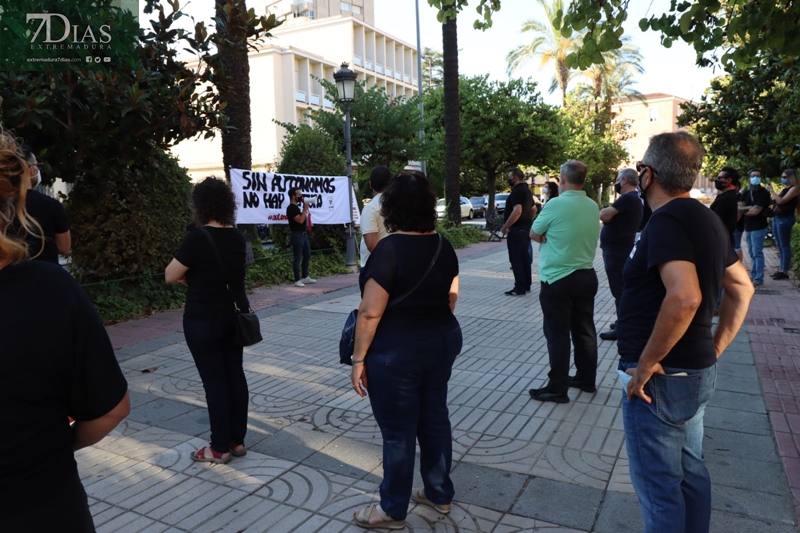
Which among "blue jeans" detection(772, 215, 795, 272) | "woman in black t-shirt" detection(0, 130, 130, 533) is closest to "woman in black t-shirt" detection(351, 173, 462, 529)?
"woman in black t-shirt" detection(0, 130, 130, 533)

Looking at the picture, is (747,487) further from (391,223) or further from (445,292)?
(391,223)

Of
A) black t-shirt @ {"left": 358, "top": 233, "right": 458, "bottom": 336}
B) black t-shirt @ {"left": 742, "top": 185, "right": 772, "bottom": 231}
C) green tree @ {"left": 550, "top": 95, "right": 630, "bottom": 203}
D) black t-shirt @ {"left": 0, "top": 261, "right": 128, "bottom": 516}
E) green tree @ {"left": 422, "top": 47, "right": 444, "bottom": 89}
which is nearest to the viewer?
black t-shirt @ {"left": 0, "top": 261, "right": 128, "bottom": 516}

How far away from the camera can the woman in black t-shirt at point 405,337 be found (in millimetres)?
2725

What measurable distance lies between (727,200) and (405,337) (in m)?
5.96

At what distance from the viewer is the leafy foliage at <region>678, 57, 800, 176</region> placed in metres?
9.25

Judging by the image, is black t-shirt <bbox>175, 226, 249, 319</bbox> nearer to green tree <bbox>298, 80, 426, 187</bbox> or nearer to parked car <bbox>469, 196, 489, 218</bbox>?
green tree <bbox>298, 80, 426, 187</bbox>

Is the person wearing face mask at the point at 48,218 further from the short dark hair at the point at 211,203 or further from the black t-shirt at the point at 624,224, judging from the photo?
the black t-shirt at the point at 624,224

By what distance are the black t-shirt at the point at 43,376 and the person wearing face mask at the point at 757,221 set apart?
410 inches

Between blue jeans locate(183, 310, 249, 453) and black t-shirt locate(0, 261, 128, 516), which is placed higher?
black t-shirt locate(0, 261, 128, 516)

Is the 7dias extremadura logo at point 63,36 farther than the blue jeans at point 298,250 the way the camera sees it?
No

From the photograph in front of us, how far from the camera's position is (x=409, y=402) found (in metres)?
2.79

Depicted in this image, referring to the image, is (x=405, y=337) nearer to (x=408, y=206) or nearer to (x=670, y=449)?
(x=408, y=206)

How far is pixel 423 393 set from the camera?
2.88m

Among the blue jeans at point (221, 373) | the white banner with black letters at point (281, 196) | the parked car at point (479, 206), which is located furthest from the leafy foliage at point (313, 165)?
the parked car at point (479, 206)
